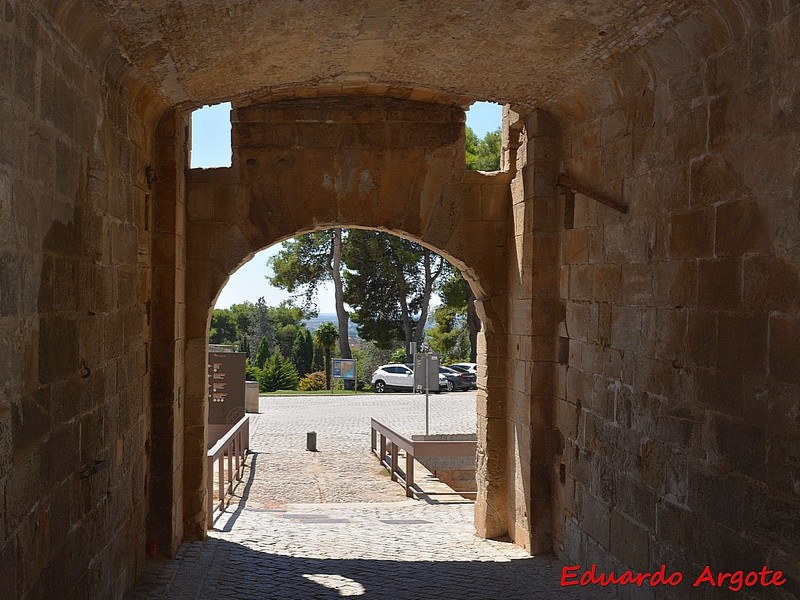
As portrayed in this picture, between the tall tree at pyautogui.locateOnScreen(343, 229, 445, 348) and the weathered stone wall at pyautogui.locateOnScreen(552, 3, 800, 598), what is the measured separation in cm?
2179

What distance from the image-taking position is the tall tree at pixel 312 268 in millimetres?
28864

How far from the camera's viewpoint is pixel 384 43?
5.97 m

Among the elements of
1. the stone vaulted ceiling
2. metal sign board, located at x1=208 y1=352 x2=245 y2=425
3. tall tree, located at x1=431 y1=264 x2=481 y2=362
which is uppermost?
the stone vaulted ceiling

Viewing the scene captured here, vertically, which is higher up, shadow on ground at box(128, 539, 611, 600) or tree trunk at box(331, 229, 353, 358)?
tree trunk at box(331, 229, 353, 358)

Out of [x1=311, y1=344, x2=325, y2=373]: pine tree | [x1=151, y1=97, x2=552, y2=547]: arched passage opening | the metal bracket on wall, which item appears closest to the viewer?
the metal bracket on wall

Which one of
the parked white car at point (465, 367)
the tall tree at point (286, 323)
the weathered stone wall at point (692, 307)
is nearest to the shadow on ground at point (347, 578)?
the weathered stone wall at point (692, 307)

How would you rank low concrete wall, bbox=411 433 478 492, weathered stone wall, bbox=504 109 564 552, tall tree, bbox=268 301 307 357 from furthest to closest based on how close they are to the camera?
tall tree, bbox=268 301 307 357
low concrete wall, bbox=411 433 478 492
weathered stone wall, bbox=504 109 564 552

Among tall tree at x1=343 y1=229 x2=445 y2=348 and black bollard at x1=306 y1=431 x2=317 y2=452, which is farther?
tall tree at x1=343 y1=229 x2=445 y2=348

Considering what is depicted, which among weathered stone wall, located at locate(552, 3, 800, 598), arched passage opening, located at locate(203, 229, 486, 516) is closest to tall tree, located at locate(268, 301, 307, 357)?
arched passage opening, located at locate(203, 229, 486, 516)

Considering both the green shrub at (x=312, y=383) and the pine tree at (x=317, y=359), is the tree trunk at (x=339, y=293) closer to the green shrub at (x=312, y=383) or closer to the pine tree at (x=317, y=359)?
the green shrub at (x=312, y=383)

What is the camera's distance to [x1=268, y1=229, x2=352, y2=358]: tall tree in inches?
1136

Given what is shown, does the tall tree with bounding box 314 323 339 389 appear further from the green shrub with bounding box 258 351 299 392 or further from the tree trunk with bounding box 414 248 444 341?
the tree trunk with bounding box 414 248 444 341

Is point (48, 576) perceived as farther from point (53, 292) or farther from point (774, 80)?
point (774, 80)

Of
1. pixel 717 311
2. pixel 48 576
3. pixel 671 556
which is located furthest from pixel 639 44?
pixel 48 576
